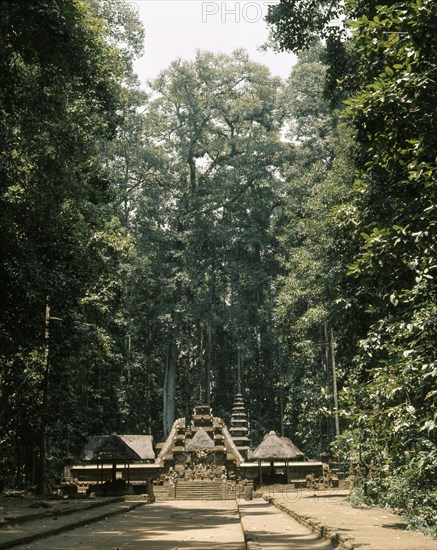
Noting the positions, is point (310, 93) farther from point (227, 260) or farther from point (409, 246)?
point (409, 246)

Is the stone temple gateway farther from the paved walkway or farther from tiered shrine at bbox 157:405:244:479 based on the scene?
the paved walkway

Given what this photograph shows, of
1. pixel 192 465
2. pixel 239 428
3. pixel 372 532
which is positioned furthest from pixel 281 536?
pixel 239 428

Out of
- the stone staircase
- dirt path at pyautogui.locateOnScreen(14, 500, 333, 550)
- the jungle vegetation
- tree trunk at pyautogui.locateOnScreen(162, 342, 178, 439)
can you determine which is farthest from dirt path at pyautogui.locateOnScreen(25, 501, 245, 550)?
tree trunk at pyautogui.locateOnScreen(162, 342, 178, 439)

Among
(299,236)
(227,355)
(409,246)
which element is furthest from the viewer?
(227,355)

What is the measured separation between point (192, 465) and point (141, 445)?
3.59m

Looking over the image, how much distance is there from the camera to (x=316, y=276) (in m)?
28.1

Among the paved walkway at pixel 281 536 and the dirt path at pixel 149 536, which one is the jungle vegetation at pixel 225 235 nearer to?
the paved walkway at pixel 281 536

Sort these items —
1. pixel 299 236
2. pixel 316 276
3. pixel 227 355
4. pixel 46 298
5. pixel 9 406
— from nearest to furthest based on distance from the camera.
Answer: pixel 46 298 < pixel 9 406 < pixel 316 276 < pixel 299 236 < pixel 227 355

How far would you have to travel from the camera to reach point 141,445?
29297 mm

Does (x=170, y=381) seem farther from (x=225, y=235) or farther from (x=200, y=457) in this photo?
(x=200, y=457)

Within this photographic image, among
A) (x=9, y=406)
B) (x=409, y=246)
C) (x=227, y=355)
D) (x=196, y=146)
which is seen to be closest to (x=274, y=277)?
(x=227, y=355)

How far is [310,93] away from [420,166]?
3509cm

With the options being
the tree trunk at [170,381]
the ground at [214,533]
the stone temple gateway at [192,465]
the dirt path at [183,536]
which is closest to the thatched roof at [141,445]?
the stone temple gateway at [192,465]

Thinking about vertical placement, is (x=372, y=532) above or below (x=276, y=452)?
below
